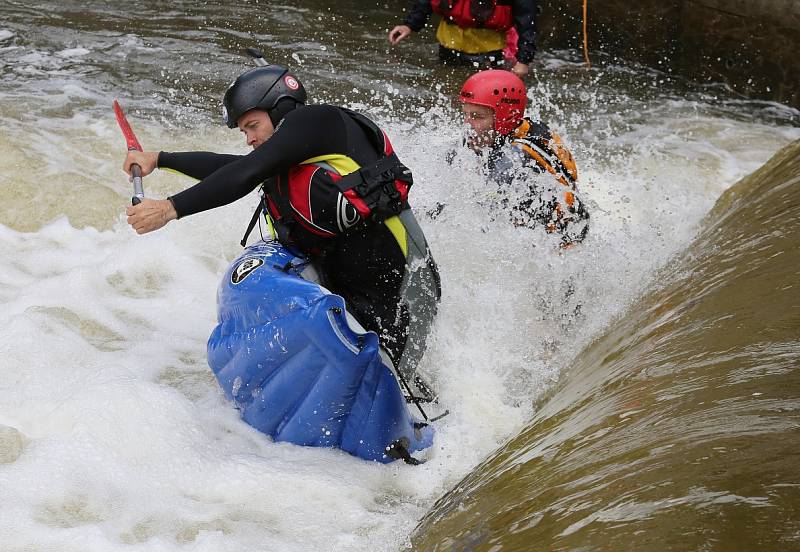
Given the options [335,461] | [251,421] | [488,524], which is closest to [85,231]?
[251,421]

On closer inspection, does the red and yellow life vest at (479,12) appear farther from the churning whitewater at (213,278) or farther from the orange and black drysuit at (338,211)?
the orange and black drysuit at (338,211)

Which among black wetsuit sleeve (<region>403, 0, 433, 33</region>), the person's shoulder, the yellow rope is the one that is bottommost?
the yellow rope

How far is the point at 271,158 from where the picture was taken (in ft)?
10.6

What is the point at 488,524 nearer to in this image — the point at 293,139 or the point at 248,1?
the point at 293,139

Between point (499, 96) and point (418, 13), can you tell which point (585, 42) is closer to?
point (418, 13)

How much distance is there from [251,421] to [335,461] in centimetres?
40

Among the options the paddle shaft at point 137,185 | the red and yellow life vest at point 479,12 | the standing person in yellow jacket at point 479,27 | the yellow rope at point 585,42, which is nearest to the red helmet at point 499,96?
the paddle shaft at point 137,185

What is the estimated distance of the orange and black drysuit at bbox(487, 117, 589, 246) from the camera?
4.41m

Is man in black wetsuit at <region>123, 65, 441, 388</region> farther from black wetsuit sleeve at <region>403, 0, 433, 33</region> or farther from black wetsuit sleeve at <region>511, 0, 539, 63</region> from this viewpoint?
black wetsuit sleeve at <region>403, 0, 433, 33</region>

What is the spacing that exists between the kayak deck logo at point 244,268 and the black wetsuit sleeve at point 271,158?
0.41 m

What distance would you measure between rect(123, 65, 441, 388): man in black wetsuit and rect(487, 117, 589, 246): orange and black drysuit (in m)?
0.84

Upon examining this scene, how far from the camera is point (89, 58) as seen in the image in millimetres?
8055

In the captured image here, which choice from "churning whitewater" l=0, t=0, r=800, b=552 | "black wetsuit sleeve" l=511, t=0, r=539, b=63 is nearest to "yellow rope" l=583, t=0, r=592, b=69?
"churning whitewater" l=0, t=0, r=800, b=552

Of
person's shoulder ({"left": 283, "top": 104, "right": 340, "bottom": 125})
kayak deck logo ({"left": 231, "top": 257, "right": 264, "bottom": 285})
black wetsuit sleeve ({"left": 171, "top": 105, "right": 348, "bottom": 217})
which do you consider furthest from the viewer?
kayak deck logo ({"left": 231, "top": 257, "right": 264, "bottom": 285})
